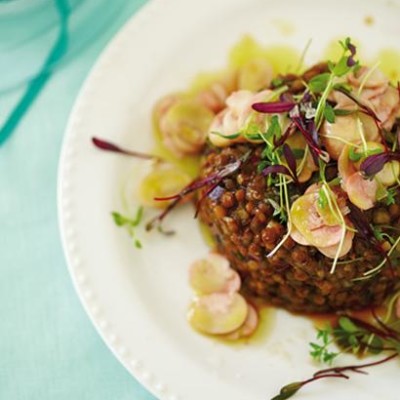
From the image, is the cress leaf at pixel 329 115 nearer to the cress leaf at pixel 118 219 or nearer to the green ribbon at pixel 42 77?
the cress leaf at pixel 118 219

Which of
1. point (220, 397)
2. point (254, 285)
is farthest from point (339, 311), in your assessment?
point (220, 397)

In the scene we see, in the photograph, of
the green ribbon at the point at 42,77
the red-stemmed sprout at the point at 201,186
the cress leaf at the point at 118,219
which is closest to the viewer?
the red-stemmed sprout at the point at 201,186

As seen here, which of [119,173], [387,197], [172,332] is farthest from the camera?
[119,173]

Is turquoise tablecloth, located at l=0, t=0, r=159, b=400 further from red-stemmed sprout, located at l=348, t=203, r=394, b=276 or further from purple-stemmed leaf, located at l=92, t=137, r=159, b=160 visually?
red-stemmed sprout, located at l=348, t=203, r=394, b=276

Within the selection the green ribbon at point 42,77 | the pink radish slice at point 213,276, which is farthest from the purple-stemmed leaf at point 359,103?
the green ribbon at point 42,77

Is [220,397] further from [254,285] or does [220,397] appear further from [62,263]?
[62,263]

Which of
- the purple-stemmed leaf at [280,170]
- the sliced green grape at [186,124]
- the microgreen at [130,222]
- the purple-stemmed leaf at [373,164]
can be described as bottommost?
the microgreen at [130,222]
